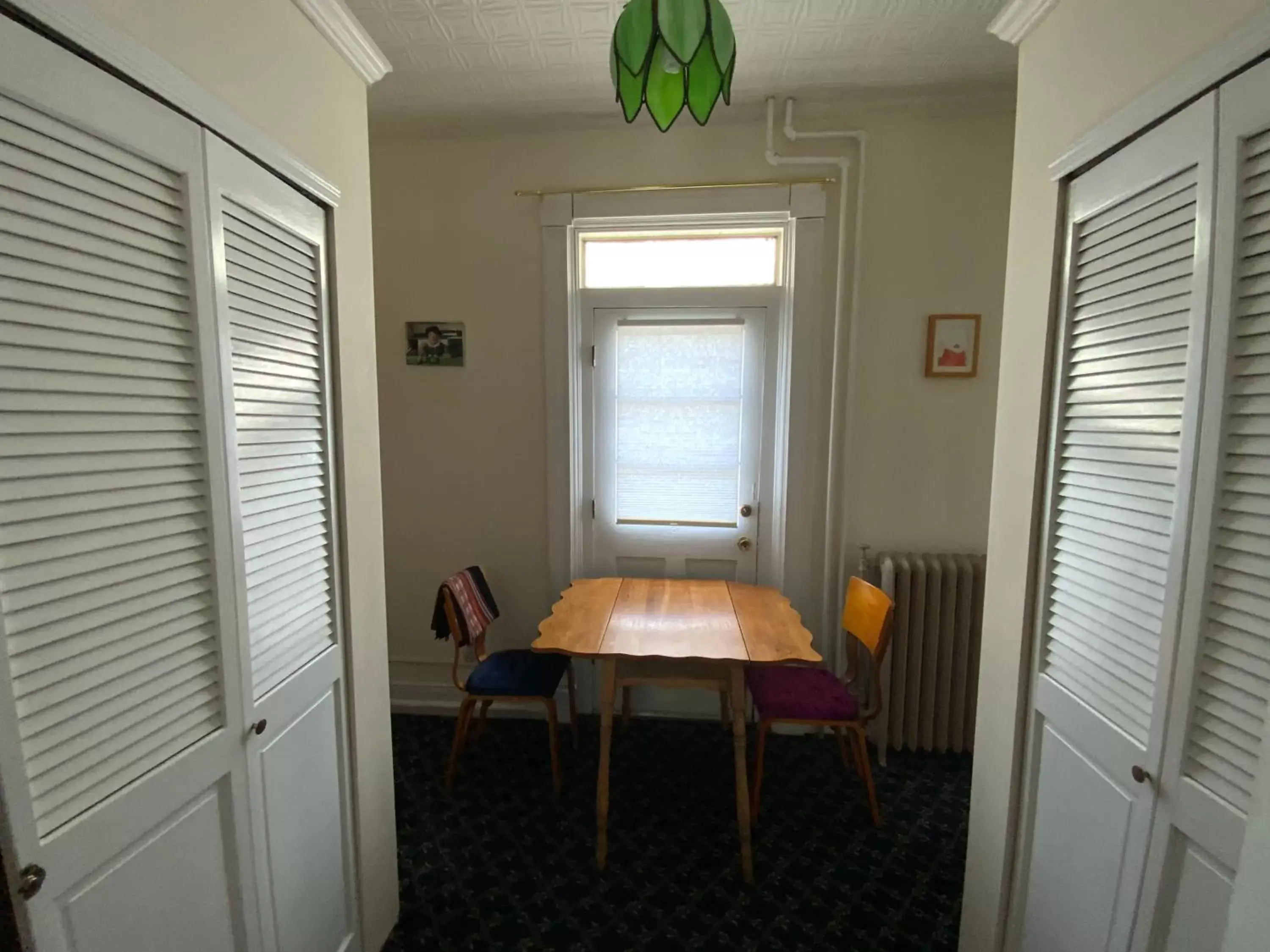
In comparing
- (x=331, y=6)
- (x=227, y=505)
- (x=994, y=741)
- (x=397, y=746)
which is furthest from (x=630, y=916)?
(x=331, y=6)

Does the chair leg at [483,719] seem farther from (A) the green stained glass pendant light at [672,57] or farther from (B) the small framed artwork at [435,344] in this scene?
(A) the green stained glass pendant light at [672,57]

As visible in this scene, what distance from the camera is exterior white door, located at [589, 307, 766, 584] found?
2.58 m

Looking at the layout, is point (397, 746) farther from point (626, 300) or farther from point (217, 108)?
point (217, 108)

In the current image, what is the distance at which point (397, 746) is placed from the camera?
2564 mm

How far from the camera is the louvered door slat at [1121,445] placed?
0.96 metres

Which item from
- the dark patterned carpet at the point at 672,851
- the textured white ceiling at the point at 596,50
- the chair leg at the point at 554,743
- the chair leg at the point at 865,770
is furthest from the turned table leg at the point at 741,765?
the textured white ceiling at the point at 596,50

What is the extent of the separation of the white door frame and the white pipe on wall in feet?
0.21

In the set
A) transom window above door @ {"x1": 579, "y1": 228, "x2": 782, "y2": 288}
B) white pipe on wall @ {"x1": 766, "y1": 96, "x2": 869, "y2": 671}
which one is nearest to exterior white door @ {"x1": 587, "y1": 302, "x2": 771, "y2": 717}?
transom window above door @ {"x1": 579, "y1": 228, "x2": 782, "y2": 288}

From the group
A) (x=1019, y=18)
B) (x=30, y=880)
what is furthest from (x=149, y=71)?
(x=1019, y=18)

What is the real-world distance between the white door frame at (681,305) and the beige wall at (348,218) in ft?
3.60

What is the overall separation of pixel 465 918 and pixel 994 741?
1597 millimetres

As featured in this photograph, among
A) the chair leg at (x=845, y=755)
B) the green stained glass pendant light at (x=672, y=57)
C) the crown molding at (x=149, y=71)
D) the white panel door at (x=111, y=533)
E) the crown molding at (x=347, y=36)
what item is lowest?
the chair leg at (x=845, y=755)

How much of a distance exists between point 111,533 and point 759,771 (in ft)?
6.42

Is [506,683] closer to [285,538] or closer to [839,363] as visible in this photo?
[285,538]
